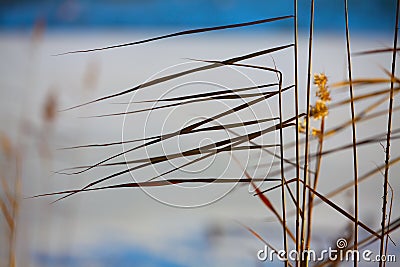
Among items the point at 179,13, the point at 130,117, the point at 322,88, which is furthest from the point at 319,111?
the point at 179,13

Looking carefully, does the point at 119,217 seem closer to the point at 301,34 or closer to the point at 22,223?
the point at 22,223

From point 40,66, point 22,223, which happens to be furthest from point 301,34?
point 22,223

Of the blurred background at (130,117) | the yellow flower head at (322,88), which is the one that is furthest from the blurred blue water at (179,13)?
the yellow flower head at (322,88)

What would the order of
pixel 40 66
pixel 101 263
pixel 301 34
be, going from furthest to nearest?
pixel 40 66, pixel 101 263, pixel 301 34

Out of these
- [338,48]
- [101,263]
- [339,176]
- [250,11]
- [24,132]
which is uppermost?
[250,11]

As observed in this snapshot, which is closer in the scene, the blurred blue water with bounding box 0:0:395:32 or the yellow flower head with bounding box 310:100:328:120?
the yellow flower head with bounding box 310:100:328:120

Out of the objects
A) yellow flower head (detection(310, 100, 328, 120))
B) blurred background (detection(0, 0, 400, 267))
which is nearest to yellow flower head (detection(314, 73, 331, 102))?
yellow flower head (detection(310, 100, 328, 120))

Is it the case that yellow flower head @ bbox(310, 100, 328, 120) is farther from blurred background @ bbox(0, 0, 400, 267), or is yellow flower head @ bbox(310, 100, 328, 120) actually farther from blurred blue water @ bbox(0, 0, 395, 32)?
blurred blue water @ bbox(0, 0, 395, 32)
